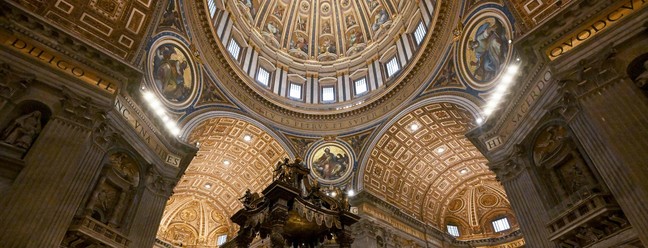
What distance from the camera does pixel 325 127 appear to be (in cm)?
1933

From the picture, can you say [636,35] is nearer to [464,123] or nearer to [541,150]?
[541,150]

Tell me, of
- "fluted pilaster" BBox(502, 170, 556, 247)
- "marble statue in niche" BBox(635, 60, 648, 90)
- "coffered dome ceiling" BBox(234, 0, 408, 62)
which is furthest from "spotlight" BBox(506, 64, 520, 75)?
"coffered dome ceiling" BBox(234, 0, 408, 62)

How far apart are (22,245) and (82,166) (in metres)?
2.20

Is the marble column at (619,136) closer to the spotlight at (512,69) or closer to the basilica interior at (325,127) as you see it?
the basilica interior at (325,127)

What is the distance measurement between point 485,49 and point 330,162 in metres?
9.46

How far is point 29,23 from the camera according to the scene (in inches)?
352

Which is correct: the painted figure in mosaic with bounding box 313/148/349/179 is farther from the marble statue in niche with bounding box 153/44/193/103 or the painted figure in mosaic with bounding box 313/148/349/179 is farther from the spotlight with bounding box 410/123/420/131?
the marble statue in niche with bounding box 153/44/193/103

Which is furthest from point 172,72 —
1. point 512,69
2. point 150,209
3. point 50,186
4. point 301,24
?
point 301,24

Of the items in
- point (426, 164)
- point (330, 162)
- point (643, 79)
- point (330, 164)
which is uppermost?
point (426, 164)

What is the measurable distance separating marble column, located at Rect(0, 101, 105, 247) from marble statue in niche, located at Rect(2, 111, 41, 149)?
7.4 inches

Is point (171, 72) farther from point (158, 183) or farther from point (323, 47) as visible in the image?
point (323, 47)

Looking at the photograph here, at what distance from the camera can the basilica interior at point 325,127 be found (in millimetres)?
7883

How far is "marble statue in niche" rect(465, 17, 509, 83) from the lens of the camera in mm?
12031

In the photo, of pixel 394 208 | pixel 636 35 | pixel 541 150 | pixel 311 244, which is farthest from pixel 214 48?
pixel 636 35
